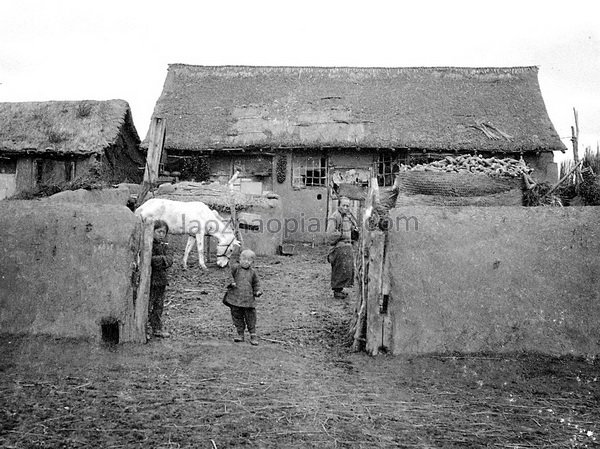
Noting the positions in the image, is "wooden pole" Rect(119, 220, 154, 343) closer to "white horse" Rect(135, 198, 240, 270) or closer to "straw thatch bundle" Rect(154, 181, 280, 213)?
"white horse" Rect(135, 198, 240, 270)

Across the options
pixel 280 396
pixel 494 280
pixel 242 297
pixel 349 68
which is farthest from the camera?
pixel 349 68

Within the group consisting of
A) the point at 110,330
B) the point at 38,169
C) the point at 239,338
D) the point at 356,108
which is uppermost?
the point at 356,108

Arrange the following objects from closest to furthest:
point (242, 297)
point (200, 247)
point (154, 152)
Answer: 1. point (242, 297)
2. point (200, 247)
3. point (154, 152)

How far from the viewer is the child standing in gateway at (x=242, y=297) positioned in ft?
22.7

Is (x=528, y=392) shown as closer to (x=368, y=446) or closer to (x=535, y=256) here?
(x=535, y=256)

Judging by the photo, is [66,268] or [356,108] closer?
[66,268]

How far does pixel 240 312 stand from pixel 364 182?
12.1 m

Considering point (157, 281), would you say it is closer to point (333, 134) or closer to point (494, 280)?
point (494, 280)

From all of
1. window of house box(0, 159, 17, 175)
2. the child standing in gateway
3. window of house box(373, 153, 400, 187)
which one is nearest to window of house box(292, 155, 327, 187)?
window of house box(373, 153, 400, 187)

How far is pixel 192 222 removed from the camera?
12.1 meters

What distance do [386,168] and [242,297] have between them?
12.5m

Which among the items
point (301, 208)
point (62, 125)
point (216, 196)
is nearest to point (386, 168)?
point (301, 208)

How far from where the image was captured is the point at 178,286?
33.2 feet

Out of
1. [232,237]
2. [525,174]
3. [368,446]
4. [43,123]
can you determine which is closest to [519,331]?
[368,446]
